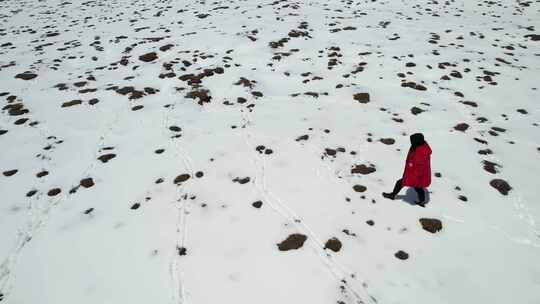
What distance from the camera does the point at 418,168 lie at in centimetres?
766

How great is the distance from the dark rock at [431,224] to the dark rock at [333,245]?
6.28 feet

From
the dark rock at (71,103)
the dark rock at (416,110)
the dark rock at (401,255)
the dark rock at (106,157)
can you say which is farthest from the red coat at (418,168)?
the dark rock at (71,103)

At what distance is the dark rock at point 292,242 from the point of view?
23.4ft

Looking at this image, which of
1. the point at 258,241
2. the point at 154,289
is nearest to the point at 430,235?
the point at 258,241

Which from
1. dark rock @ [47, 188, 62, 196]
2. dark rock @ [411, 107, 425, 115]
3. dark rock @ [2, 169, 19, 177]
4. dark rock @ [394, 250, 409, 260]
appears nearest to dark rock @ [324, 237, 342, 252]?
dark rock @ [394, 250, 409, 260]

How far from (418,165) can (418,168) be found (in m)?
0.07

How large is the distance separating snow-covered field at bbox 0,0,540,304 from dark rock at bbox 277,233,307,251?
0.02 m

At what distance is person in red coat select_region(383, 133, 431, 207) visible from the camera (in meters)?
7.44

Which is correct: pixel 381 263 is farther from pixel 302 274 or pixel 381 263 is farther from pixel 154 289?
pixel 154 289

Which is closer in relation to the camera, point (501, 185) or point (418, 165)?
point (418, 165)

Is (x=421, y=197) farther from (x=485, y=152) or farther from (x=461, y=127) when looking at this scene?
(x=461, y=127)

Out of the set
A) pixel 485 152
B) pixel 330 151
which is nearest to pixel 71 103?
pixel 330 151

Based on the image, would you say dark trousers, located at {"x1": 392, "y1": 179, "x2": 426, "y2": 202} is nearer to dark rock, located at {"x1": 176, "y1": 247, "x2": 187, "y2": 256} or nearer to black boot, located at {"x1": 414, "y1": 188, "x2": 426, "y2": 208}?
black boot, located at {"x1": 414, "y1": 188, "x2": 426, "y2": 208}

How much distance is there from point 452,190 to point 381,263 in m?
3.10
